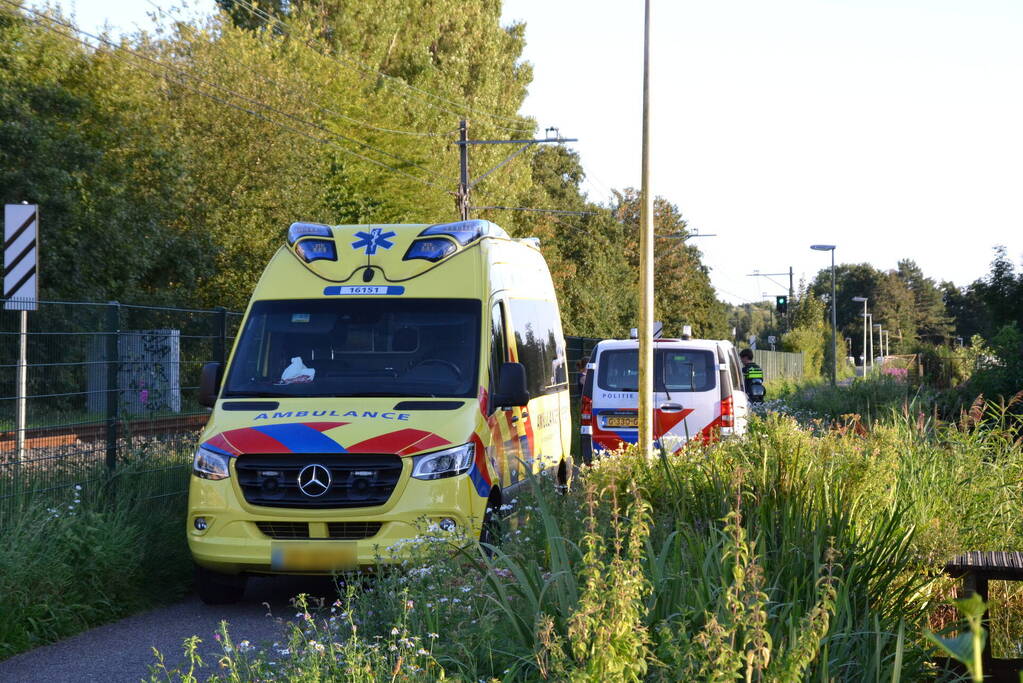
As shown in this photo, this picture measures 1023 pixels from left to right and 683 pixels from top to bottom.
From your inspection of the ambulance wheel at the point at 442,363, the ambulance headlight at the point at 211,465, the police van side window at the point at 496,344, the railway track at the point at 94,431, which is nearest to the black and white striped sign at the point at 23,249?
the railway track at the point at 94,431

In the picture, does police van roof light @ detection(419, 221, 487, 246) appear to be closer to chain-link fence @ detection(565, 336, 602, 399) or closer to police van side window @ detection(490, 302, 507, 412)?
police van side window @ detection(490, 302, 507, 412)

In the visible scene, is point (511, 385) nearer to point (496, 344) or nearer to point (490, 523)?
point (496, 344)

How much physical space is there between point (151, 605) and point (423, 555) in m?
3.27

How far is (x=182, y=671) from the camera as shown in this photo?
6.37 m

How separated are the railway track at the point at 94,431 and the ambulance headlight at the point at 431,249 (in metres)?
2.66

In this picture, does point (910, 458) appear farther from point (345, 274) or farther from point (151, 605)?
point (151, 605)

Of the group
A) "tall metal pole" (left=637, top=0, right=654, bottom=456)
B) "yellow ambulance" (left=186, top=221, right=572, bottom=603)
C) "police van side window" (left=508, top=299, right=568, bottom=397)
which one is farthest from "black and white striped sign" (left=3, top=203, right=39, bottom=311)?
"tall metal pole" (left=637, top=0, right=654, bottom=456)

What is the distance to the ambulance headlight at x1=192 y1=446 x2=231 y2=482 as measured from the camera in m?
8.09

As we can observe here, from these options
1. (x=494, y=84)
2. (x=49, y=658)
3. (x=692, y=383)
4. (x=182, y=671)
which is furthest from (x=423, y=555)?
(x=494, y=84)

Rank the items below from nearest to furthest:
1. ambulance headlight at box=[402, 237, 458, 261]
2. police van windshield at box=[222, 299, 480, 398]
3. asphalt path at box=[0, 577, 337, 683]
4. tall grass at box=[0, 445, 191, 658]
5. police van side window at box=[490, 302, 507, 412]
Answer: asphalt path at box=[0, 577, 337, 683] < tall grass at box=[0, 445, 191, 658] < police van windshield at box=[222, 299, 480, 398] < police van side window at box=[490, 302, 507, 412] < ambulance headlight at box=[402, 237, 458, 261]

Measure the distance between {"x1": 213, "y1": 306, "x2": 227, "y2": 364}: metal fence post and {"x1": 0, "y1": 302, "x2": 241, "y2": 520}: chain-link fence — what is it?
1 centimetres

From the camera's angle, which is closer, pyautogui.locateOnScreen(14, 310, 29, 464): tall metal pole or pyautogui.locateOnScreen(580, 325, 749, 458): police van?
pyautogui.locateOnScreen(14, 310, 29, 464): tall metal pole

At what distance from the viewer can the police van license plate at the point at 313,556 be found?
308 inches

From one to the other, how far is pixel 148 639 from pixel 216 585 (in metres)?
1.05
